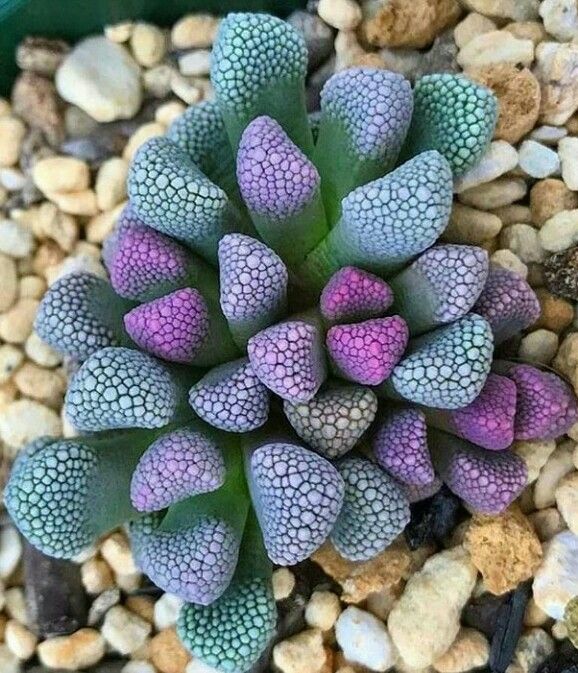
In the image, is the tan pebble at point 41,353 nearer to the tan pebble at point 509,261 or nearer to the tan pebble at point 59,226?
the tan pebble at point 59,226

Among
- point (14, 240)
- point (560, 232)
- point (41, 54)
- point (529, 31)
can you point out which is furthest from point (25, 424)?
point (529, 31)

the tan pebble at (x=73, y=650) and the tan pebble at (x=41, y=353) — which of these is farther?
the tan pebble at (x=41, y=353)

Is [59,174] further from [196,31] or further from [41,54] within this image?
[196,31]

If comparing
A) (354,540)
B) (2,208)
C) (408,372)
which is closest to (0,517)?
(2,208)

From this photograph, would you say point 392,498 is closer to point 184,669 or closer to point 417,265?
point 417,265

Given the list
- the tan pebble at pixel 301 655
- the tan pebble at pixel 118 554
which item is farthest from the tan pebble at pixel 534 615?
the tan pebble at pixel 118 554

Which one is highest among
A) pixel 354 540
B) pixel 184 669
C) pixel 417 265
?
pixel 417 265
